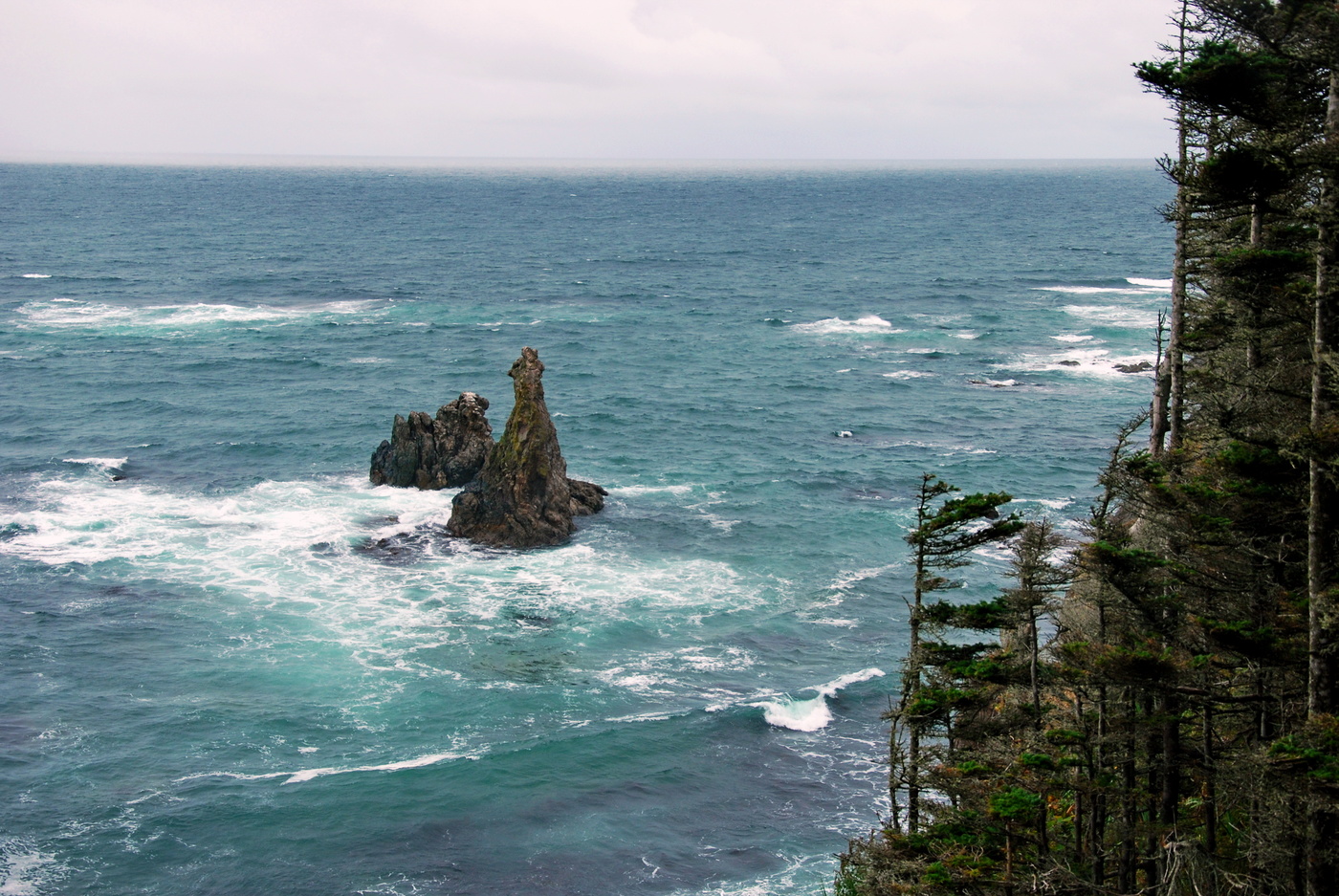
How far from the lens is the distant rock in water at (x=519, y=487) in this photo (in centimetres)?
5800

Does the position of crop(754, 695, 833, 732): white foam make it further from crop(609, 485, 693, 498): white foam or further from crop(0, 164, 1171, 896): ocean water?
crop(609, 485, 693, 498): white foam

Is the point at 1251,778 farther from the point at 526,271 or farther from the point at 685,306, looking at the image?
the point at 526,271

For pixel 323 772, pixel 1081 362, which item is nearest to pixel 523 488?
pixel 323 772

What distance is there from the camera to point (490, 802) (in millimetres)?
37531

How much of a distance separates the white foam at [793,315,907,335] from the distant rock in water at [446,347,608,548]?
200 ft

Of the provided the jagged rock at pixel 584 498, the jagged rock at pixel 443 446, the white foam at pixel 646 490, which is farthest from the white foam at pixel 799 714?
the jagged rock at pixel 443 446

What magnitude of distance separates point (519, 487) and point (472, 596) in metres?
8.03

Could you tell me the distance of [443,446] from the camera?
64500mm

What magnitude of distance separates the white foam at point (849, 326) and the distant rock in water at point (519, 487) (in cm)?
6094

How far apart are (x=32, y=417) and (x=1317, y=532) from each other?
83.7m

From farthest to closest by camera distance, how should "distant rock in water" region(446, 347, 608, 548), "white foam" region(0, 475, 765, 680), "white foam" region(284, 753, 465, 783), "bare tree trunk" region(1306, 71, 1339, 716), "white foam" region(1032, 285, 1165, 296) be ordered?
"white foam" region(1032, 285, 1165, 296) < "distant rock in water" region(446, 347, 608, 548) < "white foam" region(0, 475, 765, 680) < "white foam" region(284, 753, 465, 783) < "bare tree trunk" region(1306, 71, 1339, 716)

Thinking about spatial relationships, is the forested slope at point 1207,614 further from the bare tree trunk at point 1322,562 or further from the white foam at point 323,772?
the white foam at point 323,772

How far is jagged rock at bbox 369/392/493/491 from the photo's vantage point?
64.0 meters

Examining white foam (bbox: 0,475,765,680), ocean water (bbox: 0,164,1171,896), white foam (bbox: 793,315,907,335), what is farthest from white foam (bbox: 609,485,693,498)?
white foam (bbox: 793,315,907,335)
